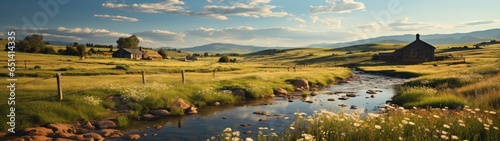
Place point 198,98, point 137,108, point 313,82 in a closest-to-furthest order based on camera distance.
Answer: point 137,108
point 198,98
point 313,82

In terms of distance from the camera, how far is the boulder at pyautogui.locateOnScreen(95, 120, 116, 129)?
20.5 metres

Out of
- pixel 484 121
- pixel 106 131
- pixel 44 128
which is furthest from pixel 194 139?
pixel 484 121

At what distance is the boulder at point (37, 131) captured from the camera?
1775 centimetres

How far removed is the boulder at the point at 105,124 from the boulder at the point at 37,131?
2.72 metres

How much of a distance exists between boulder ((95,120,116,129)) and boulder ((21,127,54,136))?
8.92 feet

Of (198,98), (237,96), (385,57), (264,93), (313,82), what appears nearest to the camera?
(198,98)

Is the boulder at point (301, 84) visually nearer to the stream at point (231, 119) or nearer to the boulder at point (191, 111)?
the stream at point (231, 119)

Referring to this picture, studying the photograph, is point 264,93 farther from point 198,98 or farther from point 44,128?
point 44,128

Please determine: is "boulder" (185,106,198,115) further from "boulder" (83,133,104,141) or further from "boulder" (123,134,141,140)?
"boulder" (83,133,104,141)

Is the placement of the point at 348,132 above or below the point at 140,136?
above

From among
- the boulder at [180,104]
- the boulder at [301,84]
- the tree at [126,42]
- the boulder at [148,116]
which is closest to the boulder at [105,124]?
the boulder at [148,116]

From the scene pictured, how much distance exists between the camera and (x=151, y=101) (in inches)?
1024

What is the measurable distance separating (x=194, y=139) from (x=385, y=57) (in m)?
111

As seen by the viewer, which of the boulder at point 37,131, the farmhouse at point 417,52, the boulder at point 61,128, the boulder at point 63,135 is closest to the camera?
the boulder at point 37,131
